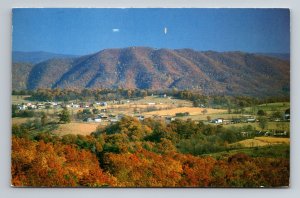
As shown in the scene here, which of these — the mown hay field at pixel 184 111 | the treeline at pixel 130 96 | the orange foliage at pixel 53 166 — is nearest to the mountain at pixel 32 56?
the treeline at pixel 130 96

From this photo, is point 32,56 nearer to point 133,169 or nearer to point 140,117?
point 140,117

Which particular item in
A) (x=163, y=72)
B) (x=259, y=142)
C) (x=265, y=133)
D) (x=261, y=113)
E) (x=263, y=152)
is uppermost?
(x=163, y=72)

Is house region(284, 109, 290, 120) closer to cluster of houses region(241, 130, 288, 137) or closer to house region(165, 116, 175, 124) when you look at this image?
cluster of houses region(241, 130, 288, 137)

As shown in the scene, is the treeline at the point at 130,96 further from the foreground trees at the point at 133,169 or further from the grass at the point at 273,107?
the foreground trees at the point at 133,169

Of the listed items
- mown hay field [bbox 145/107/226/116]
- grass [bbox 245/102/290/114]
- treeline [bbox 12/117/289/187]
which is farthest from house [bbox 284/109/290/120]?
mown hay field [bbox 145/107/226/116]

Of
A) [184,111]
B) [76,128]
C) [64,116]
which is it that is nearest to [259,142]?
[184,111]

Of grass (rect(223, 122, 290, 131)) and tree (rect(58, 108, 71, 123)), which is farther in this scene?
tree (rect(58, 108, 71, 123))
